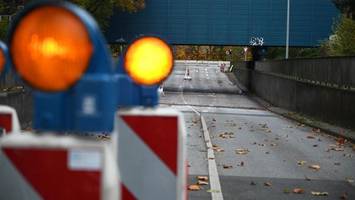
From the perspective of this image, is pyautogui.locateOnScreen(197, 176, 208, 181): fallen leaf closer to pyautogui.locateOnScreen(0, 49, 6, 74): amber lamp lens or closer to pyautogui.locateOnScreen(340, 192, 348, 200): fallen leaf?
pyautogui.locateOnScreen(340, 192, 348, 200): fallen leaf

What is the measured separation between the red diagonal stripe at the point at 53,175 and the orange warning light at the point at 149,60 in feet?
4.18

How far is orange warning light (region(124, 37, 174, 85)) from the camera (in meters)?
3.76

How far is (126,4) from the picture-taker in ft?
165

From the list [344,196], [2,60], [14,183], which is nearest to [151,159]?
[2,60]

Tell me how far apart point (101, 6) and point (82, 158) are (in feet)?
159

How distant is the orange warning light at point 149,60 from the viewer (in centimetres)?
376

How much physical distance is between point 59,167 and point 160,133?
1463 millimetres

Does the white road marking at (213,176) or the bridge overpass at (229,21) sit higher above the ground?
the bridge overpass at (229,21)

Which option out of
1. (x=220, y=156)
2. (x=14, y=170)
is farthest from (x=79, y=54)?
(x=220, y=156)

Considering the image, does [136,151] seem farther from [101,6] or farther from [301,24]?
[301,24]

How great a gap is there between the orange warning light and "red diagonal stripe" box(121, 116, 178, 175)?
0.26 metres

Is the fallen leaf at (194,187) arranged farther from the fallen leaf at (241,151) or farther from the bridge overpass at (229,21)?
the bridge overpass at (229,21)

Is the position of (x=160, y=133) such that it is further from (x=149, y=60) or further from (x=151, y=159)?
(x=149, y=60)

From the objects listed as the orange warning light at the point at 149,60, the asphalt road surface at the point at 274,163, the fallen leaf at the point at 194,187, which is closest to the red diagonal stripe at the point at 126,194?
the orange warning light at the point at 149,60
